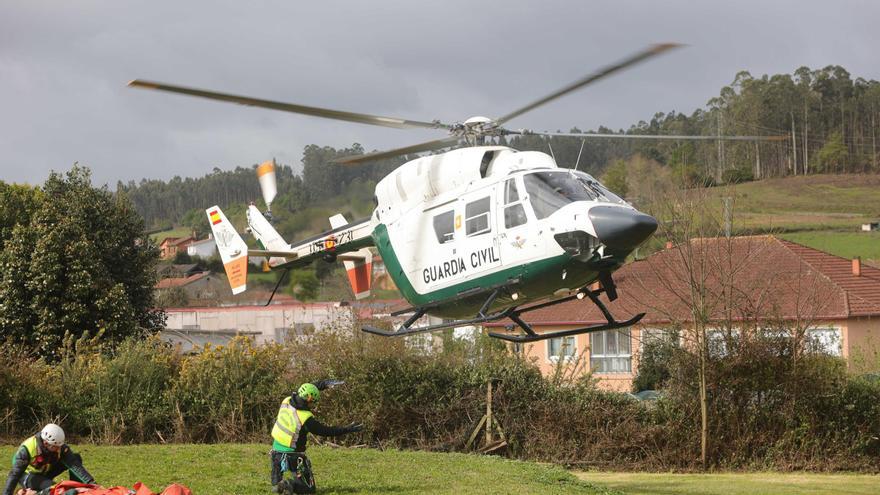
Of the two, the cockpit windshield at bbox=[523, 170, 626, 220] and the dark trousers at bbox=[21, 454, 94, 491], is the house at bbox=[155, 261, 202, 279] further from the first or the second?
the dark trousers at bbox=[21, 454, 94, 491]

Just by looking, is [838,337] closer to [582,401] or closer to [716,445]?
[716,445]

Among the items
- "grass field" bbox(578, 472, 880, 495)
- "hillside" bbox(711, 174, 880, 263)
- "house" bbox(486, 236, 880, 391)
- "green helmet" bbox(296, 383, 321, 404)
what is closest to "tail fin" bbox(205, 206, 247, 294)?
→ "green helmet" bbox(296, 383, 321, 404)

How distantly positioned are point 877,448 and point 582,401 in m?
7.71

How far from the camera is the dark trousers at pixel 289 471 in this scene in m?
15.1

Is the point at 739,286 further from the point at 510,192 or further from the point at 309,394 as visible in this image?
the point at 309,394

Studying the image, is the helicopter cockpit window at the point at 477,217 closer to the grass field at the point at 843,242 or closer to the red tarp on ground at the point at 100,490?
the red tarp on ground at the point at 100,490

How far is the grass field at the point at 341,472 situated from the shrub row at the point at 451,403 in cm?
347

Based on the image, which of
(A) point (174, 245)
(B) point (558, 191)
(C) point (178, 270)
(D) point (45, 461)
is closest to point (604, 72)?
(B) point (558, 191)

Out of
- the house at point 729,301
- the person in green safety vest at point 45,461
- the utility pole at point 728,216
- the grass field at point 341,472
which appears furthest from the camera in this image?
the utility pole at point 728,216

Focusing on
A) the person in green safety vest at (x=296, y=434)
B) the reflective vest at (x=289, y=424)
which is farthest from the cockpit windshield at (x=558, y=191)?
the reflective vest at (x=289, y=424)

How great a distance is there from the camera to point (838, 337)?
91.9 feet

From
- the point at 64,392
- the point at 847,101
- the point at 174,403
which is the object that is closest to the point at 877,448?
the point at 174,403

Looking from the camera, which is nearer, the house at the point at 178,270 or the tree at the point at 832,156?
the house at the point at 178,270

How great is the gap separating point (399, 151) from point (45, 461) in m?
7.36
